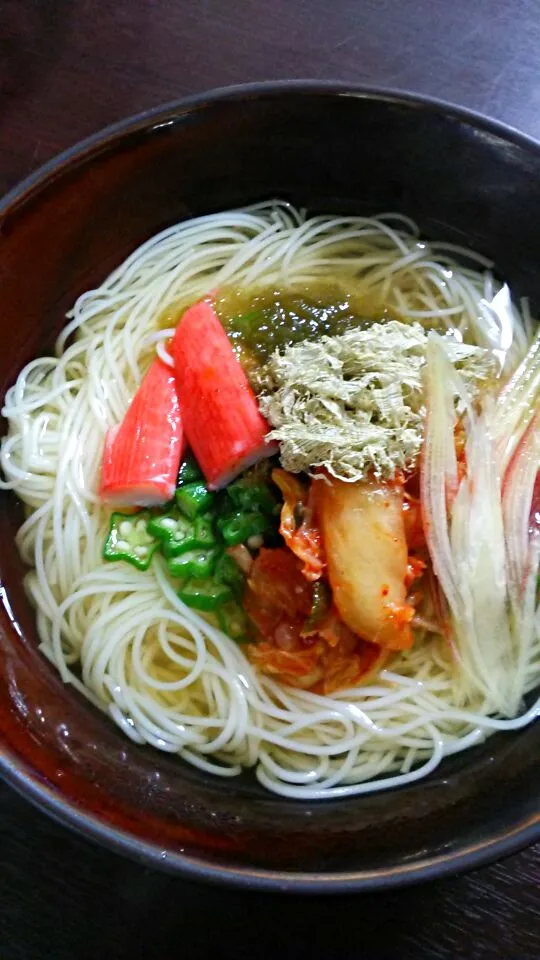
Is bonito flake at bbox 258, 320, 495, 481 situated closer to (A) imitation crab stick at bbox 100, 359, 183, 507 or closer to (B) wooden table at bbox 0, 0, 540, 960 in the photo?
(A) imitation crab stick at bbox 100, 359, 183, 507

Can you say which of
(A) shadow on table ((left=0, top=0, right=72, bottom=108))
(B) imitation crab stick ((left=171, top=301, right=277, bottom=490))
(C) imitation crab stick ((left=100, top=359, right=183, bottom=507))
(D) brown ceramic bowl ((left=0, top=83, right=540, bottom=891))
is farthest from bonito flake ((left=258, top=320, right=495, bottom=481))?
(A) shadow on table ((left=0, top=0, right=72, bottom=108))

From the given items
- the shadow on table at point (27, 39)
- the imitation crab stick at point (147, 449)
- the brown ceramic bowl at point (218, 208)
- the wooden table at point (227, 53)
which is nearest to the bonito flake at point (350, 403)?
the imitation crab stick at point (147, 449)

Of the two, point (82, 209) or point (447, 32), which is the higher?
point (447, 32)

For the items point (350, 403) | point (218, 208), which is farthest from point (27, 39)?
point (350, 403)

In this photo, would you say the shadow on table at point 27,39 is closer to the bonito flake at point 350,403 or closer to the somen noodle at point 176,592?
the somen noodle at point 176,592

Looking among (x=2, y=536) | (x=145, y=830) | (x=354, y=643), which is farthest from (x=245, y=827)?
(x=2, y=536)

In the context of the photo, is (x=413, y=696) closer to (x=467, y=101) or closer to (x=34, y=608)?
(x=34, y=608)
